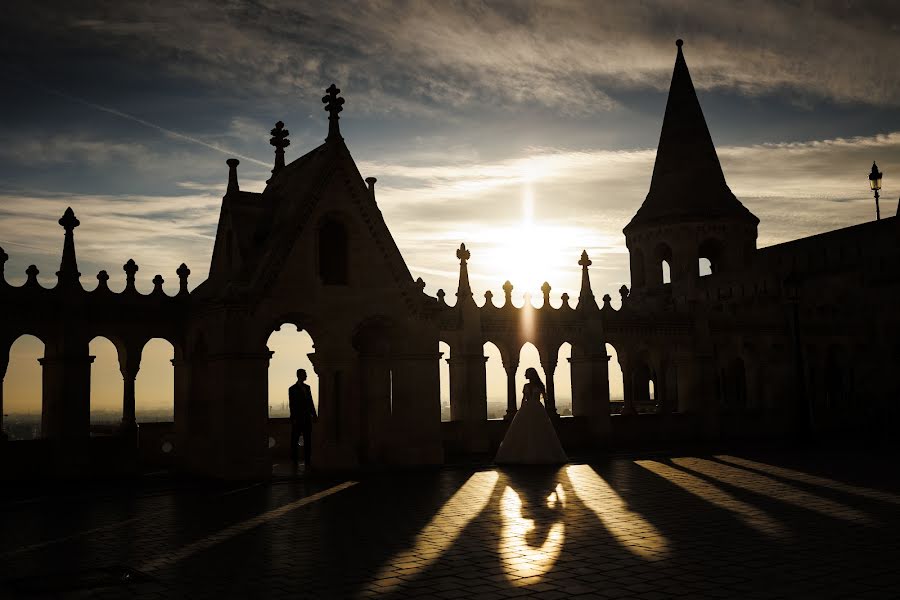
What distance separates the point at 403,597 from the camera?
8086 millimetres

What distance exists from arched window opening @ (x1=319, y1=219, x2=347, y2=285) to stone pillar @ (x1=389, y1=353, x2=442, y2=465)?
241 centimetres

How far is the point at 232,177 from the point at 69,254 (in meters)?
4.14

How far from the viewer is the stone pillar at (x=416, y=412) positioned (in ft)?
69.7

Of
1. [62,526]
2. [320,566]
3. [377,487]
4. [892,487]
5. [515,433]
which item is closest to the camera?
[320,566]

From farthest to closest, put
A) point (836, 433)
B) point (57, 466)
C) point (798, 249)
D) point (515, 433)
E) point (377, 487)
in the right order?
point (798, 249) < point (836, 433) < point (515, 433) < point (57, 466) < point (377, 487)

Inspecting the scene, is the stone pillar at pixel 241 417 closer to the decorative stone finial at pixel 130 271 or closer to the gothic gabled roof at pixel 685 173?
the decorative stone finial at pixel 130 271

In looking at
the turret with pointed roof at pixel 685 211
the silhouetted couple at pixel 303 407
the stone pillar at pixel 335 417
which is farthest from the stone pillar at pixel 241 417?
the turret with pointed roof at pixel 685 211

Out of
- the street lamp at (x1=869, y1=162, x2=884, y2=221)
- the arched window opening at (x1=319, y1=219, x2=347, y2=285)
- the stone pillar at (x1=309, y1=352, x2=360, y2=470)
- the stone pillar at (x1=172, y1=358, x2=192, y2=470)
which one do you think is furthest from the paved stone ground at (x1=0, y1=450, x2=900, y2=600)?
the street lamp at (x1=869, y1=162, x2=884, y2=221)

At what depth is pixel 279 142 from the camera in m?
24.6

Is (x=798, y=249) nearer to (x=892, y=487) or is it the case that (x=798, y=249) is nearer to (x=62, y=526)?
(x=892, y=487)

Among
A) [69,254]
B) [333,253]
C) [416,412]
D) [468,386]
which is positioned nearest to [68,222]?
[69,254]

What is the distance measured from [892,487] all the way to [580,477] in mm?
5631

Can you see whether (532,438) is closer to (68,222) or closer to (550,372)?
(550,372)

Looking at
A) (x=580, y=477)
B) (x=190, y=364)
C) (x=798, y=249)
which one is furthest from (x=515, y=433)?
(x=798, y=249)
